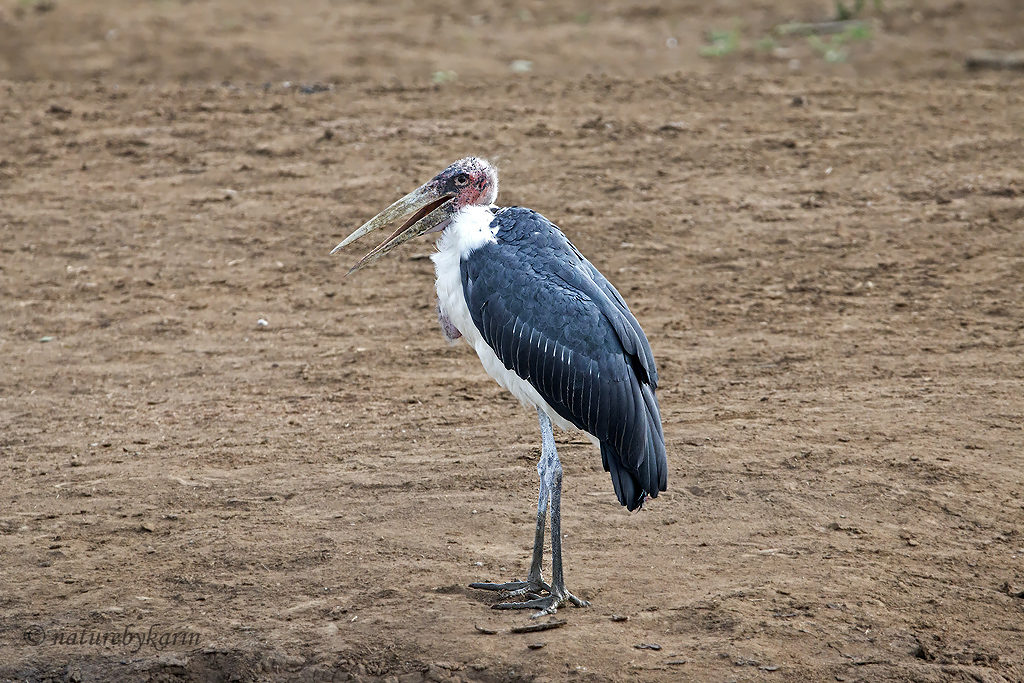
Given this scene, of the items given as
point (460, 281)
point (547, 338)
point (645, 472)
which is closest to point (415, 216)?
point (460, 281)

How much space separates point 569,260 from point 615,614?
1371 millimetres

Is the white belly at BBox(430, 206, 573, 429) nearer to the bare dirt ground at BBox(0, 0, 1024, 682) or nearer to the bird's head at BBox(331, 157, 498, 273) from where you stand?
the bird's head at BBox(331, 157, 498, 273)

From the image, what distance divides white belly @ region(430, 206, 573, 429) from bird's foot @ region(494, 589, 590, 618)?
2.16ft

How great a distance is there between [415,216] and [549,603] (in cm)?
166

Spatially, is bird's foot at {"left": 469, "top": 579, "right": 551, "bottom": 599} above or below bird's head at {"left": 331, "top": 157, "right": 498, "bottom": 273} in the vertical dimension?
below

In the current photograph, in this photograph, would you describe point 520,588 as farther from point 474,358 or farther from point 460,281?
point 474,358

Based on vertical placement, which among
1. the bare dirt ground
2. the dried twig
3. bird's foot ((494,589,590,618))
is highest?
the bare dirt ground

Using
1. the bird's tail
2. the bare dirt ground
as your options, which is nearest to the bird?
the bird's tail

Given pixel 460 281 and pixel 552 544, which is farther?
pixel 460 281

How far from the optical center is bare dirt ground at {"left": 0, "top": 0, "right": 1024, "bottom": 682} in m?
4.45

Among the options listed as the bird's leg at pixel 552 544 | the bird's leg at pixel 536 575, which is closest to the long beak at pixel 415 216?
the bird's leg at pixel 552 544

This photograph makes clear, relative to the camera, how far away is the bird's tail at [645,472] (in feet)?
14.3

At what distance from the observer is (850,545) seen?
489cm

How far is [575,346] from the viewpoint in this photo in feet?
14.5
